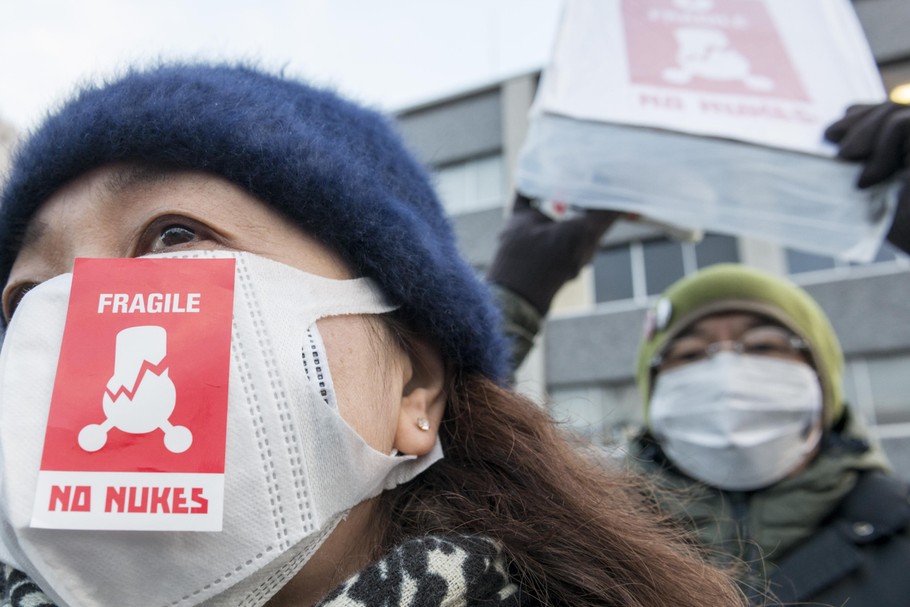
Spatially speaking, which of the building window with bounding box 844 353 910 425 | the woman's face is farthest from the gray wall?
the woman's face

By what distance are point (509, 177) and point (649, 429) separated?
12458 millimetres

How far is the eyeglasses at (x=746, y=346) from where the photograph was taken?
2672mm

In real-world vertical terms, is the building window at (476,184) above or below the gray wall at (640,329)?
above

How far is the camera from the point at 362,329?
1.28m

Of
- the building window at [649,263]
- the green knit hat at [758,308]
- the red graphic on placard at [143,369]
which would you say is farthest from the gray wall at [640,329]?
the red graphic on placard at [143,369]

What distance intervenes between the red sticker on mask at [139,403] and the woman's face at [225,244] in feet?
0.35

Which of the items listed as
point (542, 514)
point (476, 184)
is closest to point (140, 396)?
point (542, 514)

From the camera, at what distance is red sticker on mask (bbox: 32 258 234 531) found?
981 mm

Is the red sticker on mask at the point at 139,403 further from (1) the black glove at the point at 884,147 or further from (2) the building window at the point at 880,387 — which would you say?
(2) the building window at the point at 880,387

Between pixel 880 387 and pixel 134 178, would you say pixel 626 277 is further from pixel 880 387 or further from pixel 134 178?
pixel 134 178

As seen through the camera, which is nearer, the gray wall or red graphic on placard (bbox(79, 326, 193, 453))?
red graphic on placard (bbox(79, 326, 193, 453))

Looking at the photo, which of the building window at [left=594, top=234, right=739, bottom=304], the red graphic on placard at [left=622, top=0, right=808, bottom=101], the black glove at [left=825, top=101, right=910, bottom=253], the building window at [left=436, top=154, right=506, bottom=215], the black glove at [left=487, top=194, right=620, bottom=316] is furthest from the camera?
the building window at [left=436, top=154, right=506, bottom=215]

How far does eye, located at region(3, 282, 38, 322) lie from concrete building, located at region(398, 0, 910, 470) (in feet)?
25.4

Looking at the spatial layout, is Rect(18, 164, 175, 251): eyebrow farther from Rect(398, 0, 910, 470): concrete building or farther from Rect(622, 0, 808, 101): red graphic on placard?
Rect(398, 0, 910, 470): concrete building
